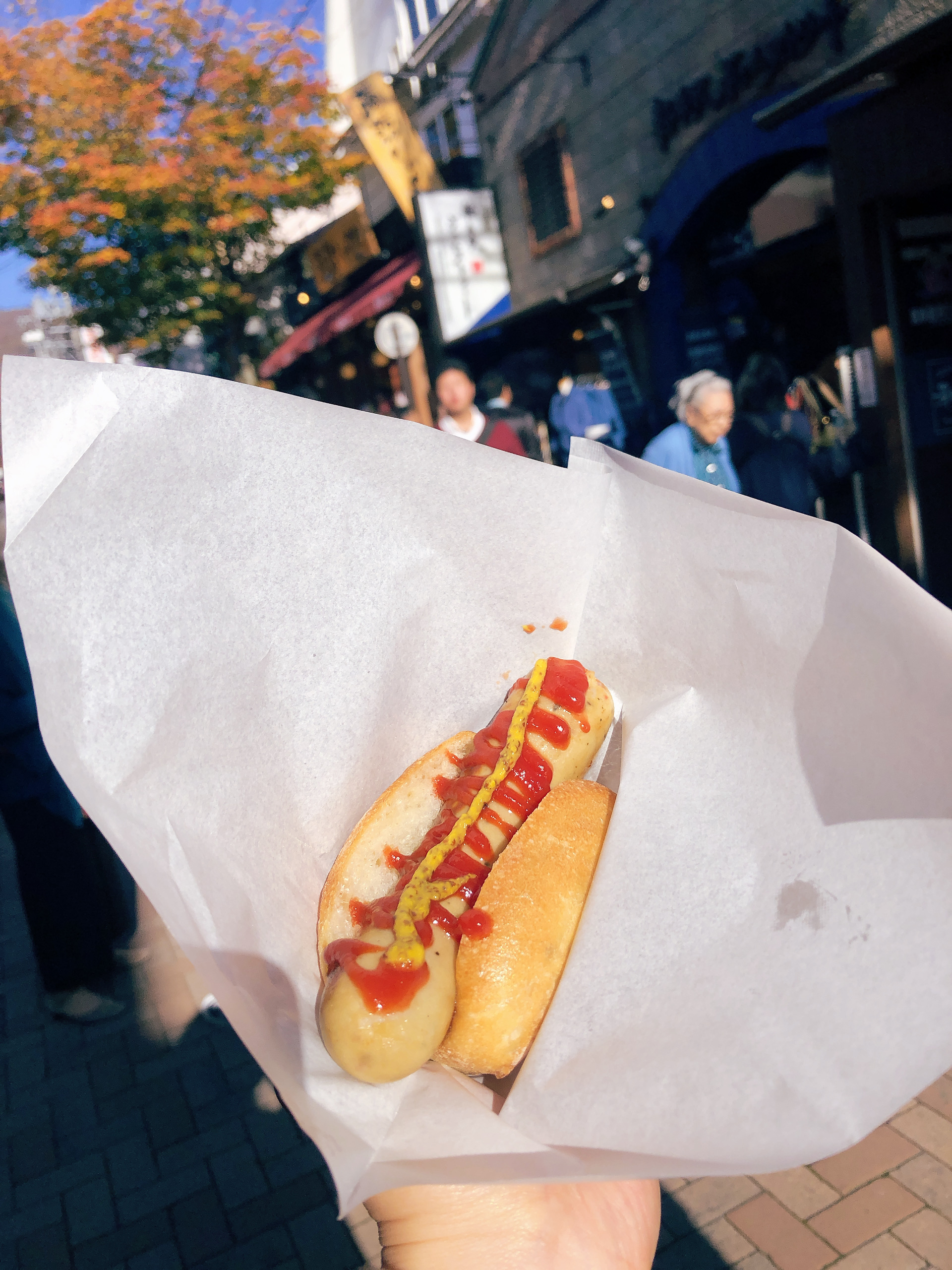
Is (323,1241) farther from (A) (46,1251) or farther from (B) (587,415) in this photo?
(B) (587,415)

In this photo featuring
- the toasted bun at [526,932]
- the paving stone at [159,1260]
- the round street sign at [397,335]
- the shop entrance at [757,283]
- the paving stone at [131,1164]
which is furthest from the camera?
the round street sign at [397,335]

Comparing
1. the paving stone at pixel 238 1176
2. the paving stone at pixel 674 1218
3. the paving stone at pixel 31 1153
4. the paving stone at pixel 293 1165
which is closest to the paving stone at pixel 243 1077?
the paving stone at pixel 238 1176

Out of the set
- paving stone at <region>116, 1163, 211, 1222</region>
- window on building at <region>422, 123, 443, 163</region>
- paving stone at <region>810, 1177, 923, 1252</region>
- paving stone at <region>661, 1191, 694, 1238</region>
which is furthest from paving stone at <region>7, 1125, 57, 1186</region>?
window on building at <region>422, 123, 443, 163</region>

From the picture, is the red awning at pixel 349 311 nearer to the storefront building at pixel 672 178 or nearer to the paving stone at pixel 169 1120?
the storefront building at pixel 672 178

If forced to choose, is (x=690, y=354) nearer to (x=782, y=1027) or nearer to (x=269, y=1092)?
(x=269, y=1092)

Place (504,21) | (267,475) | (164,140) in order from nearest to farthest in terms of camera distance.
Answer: (267,475) → (504,21) → (164,140)

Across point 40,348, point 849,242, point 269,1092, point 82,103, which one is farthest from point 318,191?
point 40,348

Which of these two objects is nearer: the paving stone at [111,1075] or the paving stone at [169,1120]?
the paving stone at [169,1120]
